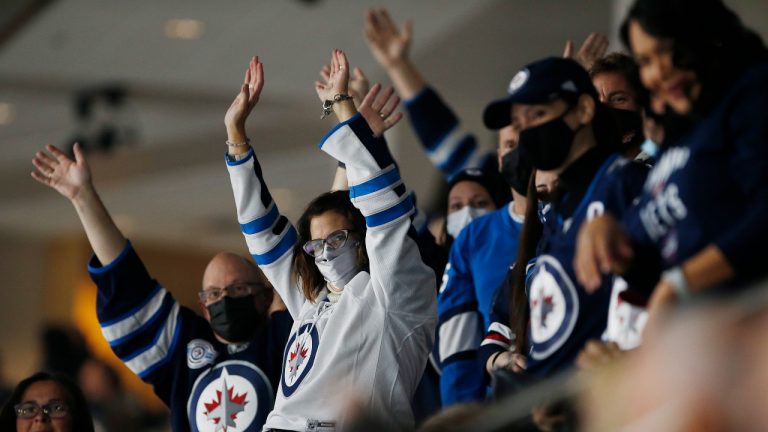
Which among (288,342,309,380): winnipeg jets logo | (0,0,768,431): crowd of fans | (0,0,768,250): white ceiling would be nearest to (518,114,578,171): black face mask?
(0,0,768,431): crowd of fans

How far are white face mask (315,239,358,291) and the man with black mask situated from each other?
527 mm

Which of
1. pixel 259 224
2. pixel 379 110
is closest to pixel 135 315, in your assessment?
pixel 259 224

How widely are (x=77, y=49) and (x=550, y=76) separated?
28.1 ft

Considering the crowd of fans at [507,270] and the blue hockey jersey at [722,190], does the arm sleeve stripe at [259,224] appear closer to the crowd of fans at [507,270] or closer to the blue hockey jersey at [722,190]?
the crowd of fans at [507,270]

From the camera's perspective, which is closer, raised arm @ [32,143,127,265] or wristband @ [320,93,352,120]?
wristband @ [320,93,352,120]

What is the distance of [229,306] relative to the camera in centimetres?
400

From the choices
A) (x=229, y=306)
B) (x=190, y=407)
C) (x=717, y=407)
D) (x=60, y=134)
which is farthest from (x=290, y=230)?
(x=60, y=134)

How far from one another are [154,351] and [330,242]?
896 mm

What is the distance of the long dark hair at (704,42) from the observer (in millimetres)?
2551

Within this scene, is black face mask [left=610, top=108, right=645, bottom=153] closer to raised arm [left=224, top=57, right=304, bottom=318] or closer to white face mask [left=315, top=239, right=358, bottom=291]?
white face mask [left=315, top=239, right=358, bottom=291]

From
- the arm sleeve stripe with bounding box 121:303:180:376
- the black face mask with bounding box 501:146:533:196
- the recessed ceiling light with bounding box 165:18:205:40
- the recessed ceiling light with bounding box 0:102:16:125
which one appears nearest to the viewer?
the black face mask with bounding box 501:146:533:196

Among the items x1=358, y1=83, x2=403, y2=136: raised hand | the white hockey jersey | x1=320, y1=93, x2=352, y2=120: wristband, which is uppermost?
x1=320, y1=93, x2=352, y2=120: wristband

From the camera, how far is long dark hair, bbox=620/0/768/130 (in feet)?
8.37

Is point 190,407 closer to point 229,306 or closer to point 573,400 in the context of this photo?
point 229,306
